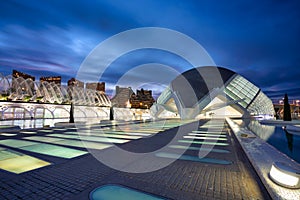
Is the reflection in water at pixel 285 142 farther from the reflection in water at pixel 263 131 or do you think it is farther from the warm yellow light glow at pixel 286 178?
the warm yellow light glow at pixel 286 178

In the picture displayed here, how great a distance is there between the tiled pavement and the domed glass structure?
2742 cm

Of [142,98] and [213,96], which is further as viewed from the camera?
[142,98]

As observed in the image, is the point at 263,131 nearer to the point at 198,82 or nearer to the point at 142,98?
the point at 198,82

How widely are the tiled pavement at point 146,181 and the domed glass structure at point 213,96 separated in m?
27.4

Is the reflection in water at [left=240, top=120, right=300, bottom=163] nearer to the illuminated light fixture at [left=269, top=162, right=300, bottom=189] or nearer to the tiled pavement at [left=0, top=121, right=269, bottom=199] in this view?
the illuminated light fixture at [left=269, top=162, right=300, bottom=189]

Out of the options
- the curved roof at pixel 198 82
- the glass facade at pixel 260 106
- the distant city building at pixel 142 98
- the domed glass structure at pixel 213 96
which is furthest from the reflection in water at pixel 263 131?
the distant city building at pixel 142 98

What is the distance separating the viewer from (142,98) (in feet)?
327

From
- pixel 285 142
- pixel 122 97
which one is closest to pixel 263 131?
pixel 285 142

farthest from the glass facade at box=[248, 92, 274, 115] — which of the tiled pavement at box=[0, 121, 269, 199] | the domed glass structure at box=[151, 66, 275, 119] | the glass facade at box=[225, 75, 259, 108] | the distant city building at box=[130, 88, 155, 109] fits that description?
the distant city building at box=[130, 88, 155, 109]

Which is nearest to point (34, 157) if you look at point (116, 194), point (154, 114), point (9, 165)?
point (9, 165)

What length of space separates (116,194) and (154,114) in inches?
1439

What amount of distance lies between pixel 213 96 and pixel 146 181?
2949 cm

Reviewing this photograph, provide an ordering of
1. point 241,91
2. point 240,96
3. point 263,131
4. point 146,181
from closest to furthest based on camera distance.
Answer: point 146,181 < point 263,131 < point 240,96 < point 241,91

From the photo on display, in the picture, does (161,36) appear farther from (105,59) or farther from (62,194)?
(62,194)
